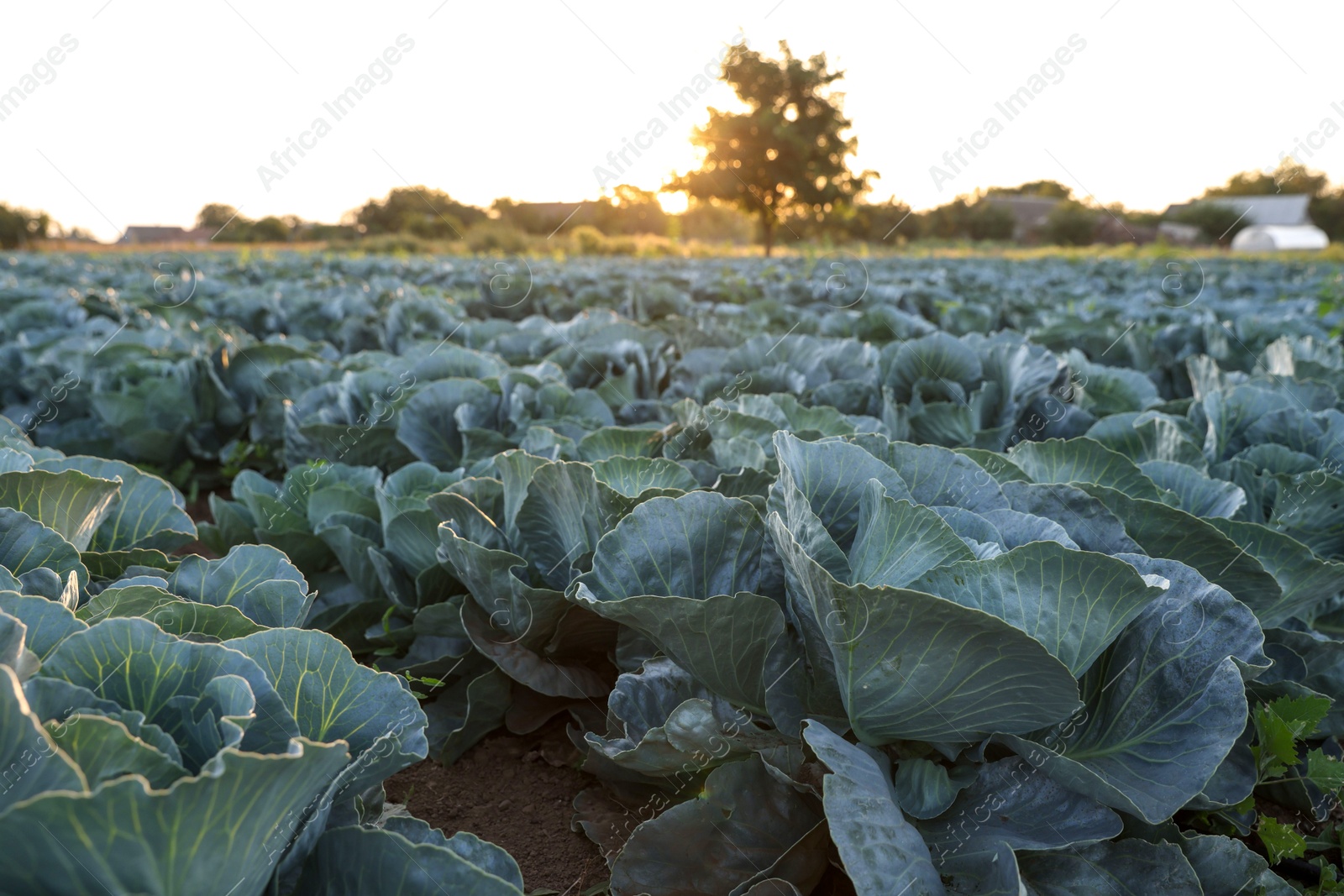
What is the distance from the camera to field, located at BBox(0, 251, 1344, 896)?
96 centimetres

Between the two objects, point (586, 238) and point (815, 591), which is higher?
point (586, 238)

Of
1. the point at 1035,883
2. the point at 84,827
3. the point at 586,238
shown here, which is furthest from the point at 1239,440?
the point at 586,238

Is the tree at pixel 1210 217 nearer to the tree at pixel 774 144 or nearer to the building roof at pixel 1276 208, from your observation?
the building roof at pixel 1276 208

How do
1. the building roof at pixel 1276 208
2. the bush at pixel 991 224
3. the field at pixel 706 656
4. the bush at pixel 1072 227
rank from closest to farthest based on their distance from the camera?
the field at pixel 706 656 < the bush at pixel 1072 227 < the bush at pixel 991 224 < the building roof at pixel 1276 208

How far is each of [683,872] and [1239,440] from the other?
221 cm

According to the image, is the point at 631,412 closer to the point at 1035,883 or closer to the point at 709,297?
the point at 1035,883

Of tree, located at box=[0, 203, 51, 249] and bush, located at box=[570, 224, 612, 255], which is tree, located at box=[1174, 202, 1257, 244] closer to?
bush, located at box=[570, 224, 612, 255]

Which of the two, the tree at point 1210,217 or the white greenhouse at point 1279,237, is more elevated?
the tree at point 1210,217

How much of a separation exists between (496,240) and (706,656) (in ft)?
105

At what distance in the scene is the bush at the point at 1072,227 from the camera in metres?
58.0

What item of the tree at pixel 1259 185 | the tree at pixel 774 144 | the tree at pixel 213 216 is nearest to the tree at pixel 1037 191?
the tree at pixel 1259 185

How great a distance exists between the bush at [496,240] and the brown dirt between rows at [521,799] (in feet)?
94.2

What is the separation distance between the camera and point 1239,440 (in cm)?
266

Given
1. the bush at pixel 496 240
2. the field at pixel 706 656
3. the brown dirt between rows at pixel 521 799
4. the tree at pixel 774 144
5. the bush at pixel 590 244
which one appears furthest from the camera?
the tree at pixel 774 144
